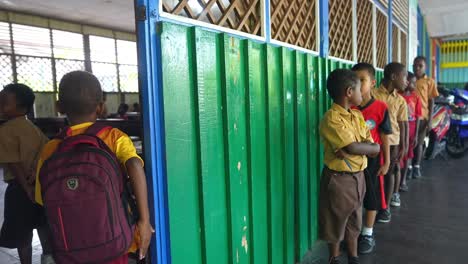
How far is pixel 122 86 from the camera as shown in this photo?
12.3m

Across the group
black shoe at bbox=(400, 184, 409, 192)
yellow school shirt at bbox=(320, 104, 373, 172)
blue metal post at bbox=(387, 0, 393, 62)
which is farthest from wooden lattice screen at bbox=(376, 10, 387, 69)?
yellow school shirt at bbox=(320, 104, 373, 172)

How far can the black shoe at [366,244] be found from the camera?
268 centimetres

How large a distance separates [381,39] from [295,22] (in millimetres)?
2851

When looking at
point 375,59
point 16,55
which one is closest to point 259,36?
point 375,59

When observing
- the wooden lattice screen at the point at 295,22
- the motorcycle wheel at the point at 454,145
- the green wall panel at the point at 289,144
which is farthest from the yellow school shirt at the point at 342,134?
the motorcycle wheel at the point at 454,145

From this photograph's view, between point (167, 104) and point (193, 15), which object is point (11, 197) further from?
point (193, 15)

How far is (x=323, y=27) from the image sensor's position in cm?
284

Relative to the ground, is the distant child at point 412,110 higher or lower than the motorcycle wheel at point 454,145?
higher

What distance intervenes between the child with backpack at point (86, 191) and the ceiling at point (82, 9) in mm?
7472

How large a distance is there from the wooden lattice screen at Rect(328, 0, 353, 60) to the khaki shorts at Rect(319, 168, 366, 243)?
1.43 m

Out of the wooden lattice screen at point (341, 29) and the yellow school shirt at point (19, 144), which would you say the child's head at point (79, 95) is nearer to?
the yellow school shirt at point (19, 144)

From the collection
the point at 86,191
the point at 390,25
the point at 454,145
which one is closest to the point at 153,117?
the point at 86,191

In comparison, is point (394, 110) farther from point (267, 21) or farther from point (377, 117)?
point (267, 21)

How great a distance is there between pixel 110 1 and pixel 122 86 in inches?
167
